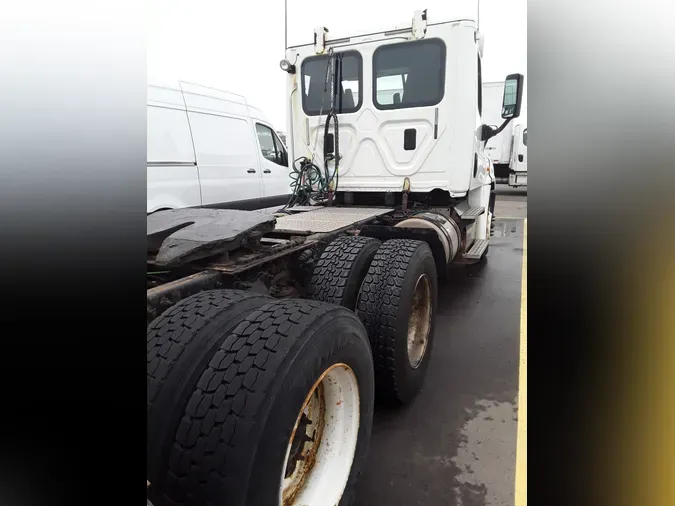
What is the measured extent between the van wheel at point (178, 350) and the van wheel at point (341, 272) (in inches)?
36.6

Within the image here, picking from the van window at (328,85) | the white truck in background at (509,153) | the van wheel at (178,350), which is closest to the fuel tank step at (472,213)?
the van window at (328,85)

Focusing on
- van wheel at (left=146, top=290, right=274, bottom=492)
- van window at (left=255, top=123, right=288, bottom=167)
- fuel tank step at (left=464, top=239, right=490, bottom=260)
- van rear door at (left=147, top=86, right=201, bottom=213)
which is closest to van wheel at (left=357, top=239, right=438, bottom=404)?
van wheel at (left=146, top=290, right=274, bottom=492)

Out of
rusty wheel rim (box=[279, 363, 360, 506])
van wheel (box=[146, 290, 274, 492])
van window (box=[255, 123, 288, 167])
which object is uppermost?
van window (box=[255, 123, 288, 167])

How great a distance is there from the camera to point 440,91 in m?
4.71

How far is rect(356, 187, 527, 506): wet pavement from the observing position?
2408 millimetres

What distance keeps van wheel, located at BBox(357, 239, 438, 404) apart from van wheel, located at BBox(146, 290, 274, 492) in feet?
3.47

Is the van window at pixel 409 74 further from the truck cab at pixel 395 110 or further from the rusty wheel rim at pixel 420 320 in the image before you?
the rusty wheel rim at pixel 420 320

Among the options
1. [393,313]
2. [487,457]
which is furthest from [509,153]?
[487,457]

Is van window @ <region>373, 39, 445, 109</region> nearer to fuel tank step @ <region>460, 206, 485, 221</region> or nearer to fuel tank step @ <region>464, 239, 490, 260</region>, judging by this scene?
fuel tank step @ <region>460, 206, 485, 221</region>

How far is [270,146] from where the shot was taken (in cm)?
902
